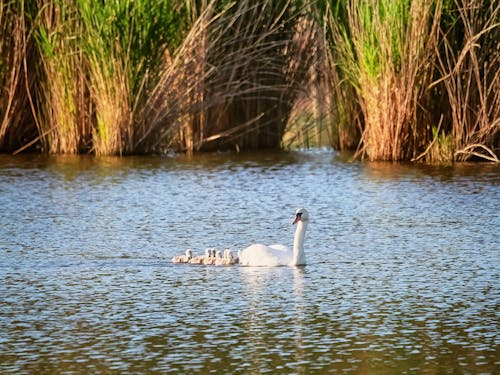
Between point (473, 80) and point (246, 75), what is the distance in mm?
2884

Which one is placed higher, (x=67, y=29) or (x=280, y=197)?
(x=67, y=29)

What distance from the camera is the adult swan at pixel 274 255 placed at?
8.02 m

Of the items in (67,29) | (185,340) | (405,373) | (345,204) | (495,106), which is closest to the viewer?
(405,373)

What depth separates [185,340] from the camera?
6168 millimetres

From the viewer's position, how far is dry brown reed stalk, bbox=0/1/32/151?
589 inches

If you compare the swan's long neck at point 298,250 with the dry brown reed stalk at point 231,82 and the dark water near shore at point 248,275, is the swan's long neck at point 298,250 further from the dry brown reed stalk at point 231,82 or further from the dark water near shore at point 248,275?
the dry brown reed stalk at point 231,82

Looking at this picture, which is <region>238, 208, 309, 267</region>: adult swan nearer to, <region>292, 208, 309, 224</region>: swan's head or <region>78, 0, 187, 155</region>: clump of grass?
<region>292, 208, 309, 224</region>: swan's head

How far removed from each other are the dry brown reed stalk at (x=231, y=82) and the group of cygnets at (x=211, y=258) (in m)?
6.40

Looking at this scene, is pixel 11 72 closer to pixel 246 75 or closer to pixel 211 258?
pixel 246 75

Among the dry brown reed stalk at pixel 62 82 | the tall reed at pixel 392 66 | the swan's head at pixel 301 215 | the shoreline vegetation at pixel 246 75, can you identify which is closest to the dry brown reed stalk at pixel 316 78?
the shoreline vegetation at pixel 246 75

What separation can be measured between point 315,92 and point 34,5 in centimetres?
375

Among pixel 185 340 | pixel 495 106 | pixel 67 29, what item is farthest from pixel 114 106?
pixel 185 340

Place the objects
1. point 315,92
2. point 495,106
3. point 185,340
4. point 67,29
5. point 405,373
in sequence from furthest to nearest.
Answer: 1. point 315,92
2. point 67,29
3. point 495,106
4. point 185,340
5. point 405,373

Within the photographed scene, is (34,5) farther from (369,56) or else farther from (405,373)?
(405,373)
